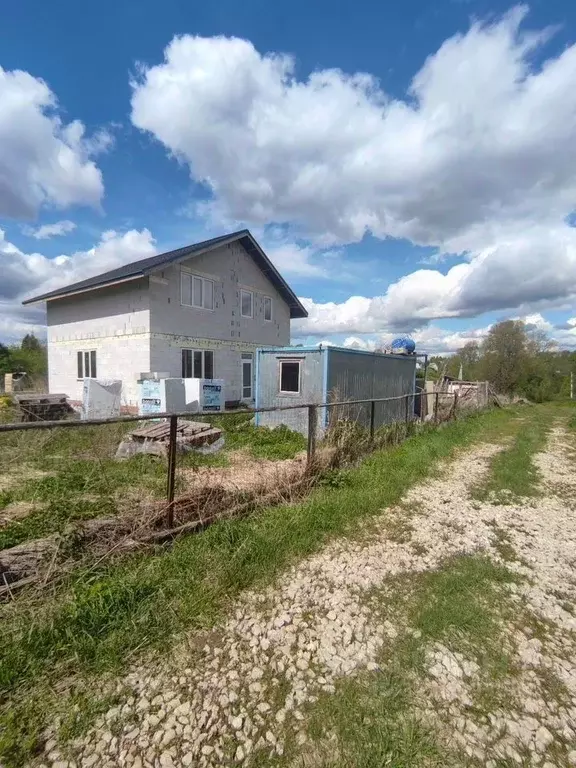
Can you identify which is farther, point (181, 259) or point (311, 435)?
point (181, 259)

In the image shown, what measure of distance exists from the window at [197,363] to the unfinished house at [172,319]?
0.04 m

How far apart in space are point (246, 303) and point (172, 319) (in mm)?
4416

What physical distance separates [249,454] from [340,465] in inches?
93.5

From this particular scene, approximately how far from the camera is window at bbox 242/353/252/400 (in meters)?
16.8

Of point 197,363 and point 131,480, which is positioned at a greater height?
point 197,363

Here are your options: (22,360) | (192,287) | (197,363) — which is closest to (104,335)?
(197,363)

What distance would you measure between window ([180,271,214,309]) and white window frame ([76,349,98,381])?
14.6ft

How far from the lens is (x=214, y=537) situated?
12.7ft

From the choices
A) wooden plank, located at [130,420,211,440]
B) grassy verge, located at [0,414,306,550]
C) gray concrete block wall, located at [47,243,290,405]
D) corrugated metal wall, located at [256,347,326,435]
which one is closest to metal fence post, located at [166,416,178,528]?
grassy verge, located at [0,414,306,550]

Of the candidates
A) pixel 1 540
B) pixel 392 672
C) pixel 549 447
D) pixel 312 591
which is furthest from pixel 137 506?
pixel 549 447

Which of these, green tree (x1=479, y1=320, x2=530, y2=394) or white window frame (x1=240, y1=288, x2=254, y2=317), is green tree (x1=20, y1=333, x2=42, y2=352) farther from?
green tree (x1=479, y1=320, x2=530, y2=394)

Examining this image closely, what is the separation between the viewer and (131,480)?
5.17 meters

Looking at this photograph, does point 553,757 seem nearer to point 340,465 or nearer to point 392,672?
point 392,672

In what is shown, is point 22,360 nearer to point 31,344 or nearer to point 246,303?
point 31,344
